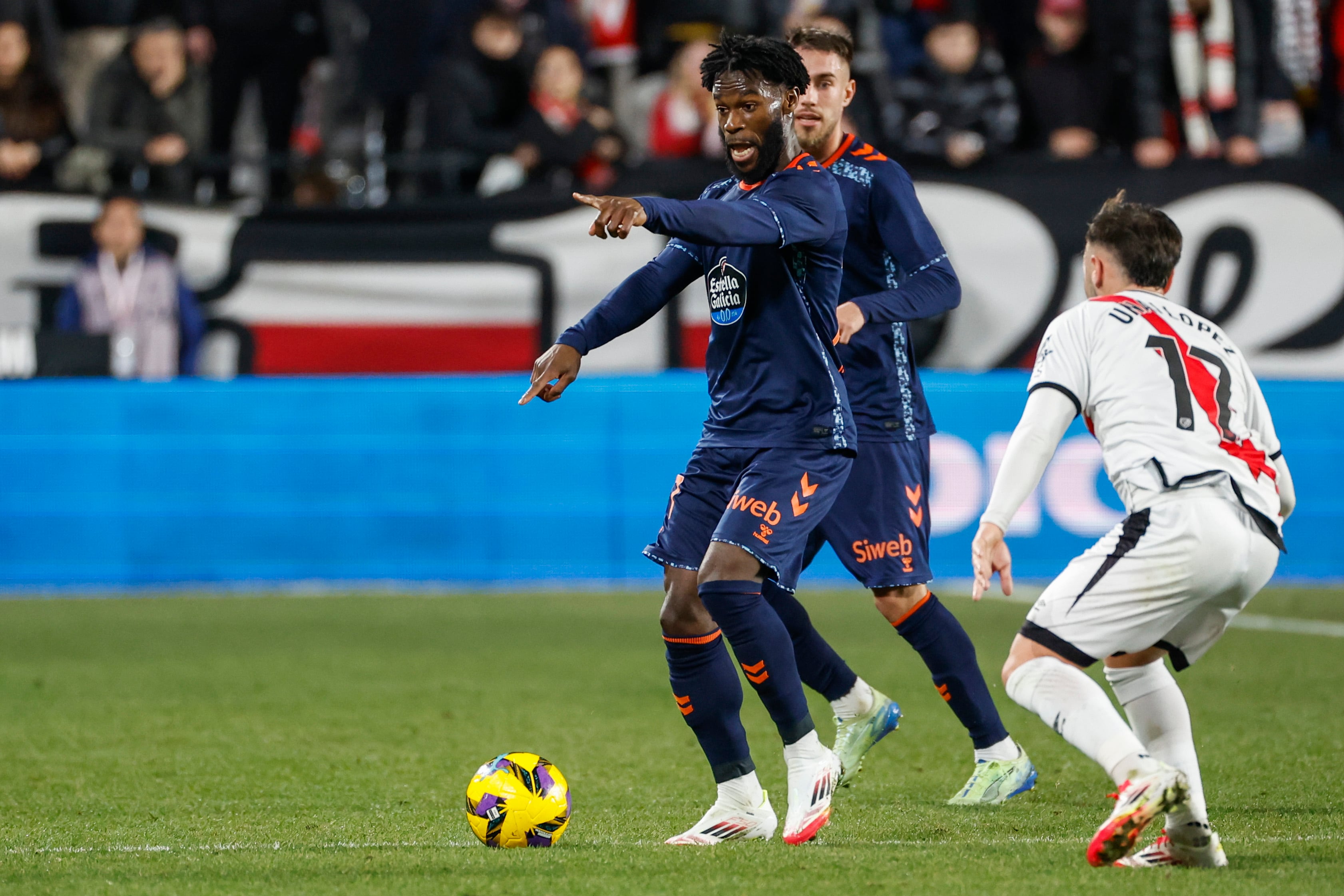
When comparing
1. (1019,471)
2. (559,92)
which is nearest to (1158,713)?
(1019,471)

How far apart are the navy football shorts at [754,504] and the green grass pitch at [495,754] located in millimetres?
792

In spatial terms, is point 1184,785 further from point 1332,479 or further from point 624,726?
point 1332,479

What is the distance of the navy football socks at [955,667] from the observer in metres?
5.57

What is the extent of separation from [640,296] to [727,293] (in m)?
0.31

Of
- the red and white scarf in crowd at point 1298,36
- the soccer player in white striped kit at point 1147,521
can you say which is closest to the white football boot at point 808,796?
the soccer player in white striped kit at point 1147,521

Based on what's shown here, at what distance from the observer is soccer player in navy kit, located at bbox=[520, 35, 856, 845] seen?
182 inches

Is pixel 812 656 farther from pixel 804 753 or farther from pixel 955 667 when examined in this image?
pixel 804 753

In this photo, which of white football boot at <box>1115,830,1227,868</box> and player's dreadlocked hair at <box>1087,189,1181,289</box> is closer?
white football boot at <box>1115,830,1227,868</box>

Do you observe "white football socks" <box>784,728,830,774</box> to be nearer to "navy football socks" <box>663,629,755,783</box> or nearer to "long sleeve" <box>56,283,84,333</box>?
"navy football socks" <box>663,629,755,783</box>

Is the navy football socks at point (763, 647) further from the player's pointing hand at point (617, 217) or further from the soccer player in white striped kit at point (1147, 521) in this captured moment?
the player's pointing hand at point (617, 217)

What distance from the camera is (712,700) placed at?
475cm

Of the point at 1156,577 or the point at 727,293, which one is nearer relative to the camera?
the point at 1156,577

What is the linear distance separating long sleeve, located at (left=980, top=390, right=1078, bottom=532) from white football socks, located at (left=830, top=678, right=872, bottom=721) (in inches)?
68.5

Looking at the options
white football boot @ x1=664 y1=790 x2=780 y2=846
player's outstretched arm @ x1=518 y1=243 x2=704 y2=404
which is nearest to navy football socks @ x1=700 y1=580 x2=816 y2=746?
white football boot @ x1=664 y1=790 x2=780 y2=846
